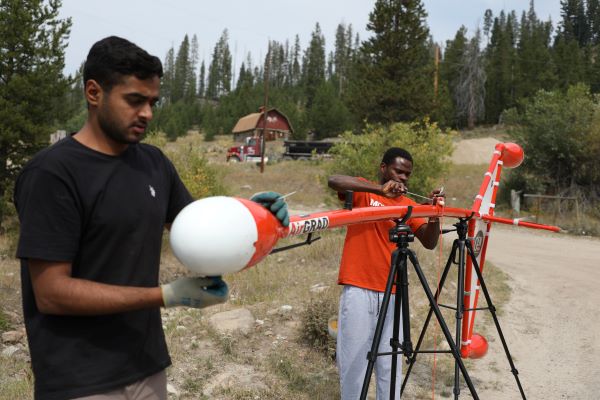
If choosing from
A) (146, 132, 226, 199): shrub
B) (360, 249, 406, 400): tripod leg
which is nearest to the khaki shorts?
(360, 249, 406, 400): tripod leg

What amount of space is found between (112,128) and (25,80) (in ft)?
38.5

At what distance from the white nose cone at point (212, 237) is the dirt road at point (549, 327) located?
414cm

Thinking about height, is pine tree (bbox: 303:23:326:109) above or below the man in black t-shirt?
above

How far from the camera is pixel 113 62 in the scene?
1702 mm

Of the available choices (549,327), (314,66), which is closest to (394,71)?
(549,327)

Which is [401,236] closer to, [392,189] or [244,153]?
[392,189]

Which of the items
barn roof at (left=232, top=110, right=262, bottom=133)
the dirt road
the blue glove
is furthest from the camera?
barn roof at (left=232, top=110, right=262, bottom=133)

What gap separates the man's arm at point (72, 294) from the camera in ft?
5.13

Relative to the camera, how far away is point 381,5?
33.5 m

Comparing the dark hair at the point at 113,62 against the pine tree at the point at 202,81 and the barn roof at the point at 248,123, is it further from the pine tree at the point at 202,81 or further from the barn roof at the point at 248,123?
the pine tree at the point at 202,81

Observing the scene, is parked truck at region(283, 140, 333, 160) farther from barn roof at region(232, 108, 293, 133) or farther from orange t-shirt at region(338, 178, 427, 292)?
orange t-shirt at region(338, 178, 427, 292)

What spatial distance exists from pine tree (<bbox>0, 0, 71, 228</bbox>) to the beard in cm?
1138

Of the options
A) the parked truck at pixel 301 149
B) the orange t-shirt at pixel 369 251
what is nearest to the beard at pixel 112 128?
the orange t-shirt at pixel 369 251

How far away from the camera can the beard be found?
1.74 m
